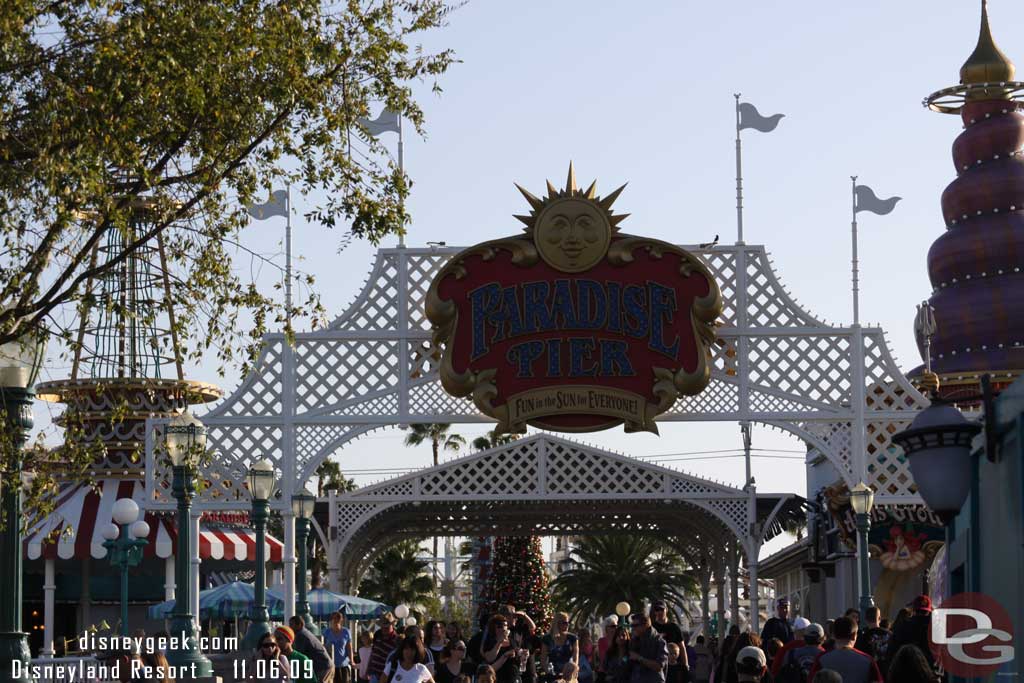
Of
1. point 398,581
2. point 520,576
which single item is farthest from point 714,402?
point 398,581

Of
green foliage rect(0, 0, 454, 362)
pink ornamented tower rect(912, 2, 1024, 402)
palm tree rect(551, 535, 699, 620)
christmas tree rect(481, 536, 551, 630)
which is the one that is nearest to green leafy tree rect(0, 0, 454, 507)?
green foliage rect(0, 0, 454, 362)

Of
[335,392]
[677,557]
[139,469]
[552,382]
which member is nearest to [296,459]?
[335,392]

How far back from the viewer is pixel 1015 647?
10102 millimetres

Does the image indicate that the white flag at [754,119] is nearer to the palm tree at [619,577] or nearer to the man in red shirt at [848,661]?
the man in red shirt at [848,661]

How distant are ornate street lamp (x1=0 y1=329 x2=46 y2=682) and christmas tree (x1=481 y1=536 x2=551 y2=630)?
33811 mm

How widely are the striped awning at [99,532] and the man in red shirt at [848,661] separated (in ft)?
75.1

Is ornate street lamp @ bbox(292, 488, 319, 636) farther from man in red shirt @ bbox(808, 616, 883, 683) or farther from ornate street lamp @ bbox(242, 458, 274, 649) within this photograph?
man in red shirt @ bbox(808, 616, 883, 683)

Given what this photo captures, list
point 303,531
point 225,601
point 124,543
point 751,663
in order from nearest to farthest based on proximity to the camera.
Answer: point 751,663, point 124,543, point 303,531, point 225,601

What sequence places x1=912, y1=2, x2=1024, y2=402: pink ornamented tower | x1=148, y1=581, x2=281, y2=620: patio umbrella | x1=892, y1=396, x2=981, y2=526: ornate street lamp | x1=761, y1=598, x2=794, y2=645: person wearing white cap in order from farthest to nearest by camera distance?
1. x1=912, y1=2, x2=1024, y2=402: pink ornamented tower
2. x1=148, y1=581, x2=281, y2=620: patio umbrella
3. x1=761, y1=598, x2=794, y2=645: person wearing white cap
4. x1=892, y1=396, x2=981, y2=526: ornate street lamp

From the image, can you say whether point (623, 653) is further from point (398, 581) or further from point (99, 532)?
point (398, 581)

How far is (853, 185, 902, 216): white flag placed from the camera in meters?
27.6

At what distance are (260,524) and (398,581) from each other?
46.3m

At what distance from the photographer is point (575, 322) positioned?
24500 millimetres

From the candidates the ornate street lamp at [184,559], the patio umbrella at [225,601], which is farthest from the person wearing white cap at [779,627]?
the patio umbrella at [225,601]
